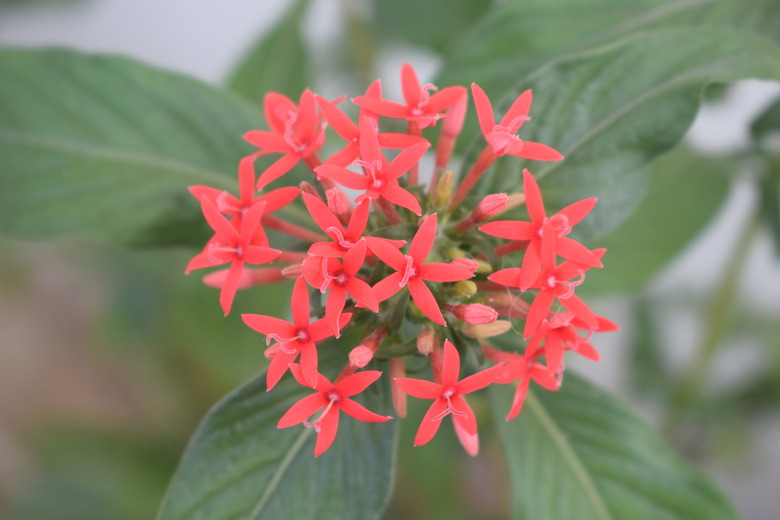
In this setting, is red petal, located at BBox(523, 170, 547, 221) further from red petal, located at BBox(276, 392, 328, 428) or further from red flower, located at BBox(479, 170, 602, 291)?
red petal, located at BBox(276, 392, 328, 428)

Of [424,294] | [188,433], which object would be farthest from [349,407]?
[188,433]

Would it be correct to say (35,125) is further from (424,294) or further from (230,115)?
(424,294)

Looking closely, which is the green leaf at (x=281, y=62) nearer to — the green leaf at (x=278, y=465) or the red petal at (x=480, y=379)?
the green leaf at (x=278, y=465)

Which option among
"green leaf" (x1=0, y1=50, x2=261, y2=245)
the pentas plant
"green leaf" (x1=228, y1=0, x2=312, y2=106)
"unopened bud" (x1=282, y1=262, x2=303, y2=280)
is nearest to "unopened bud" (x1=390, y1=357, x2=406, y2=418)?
the pentas plant

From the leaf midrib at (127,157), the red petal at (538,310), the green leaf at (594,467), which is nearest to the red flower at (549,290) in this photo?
the red petal at (538,310)

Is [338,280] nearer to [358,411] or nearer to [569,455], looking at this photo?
[358,411]

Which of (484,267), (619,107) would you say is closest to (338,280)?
(484,267)
